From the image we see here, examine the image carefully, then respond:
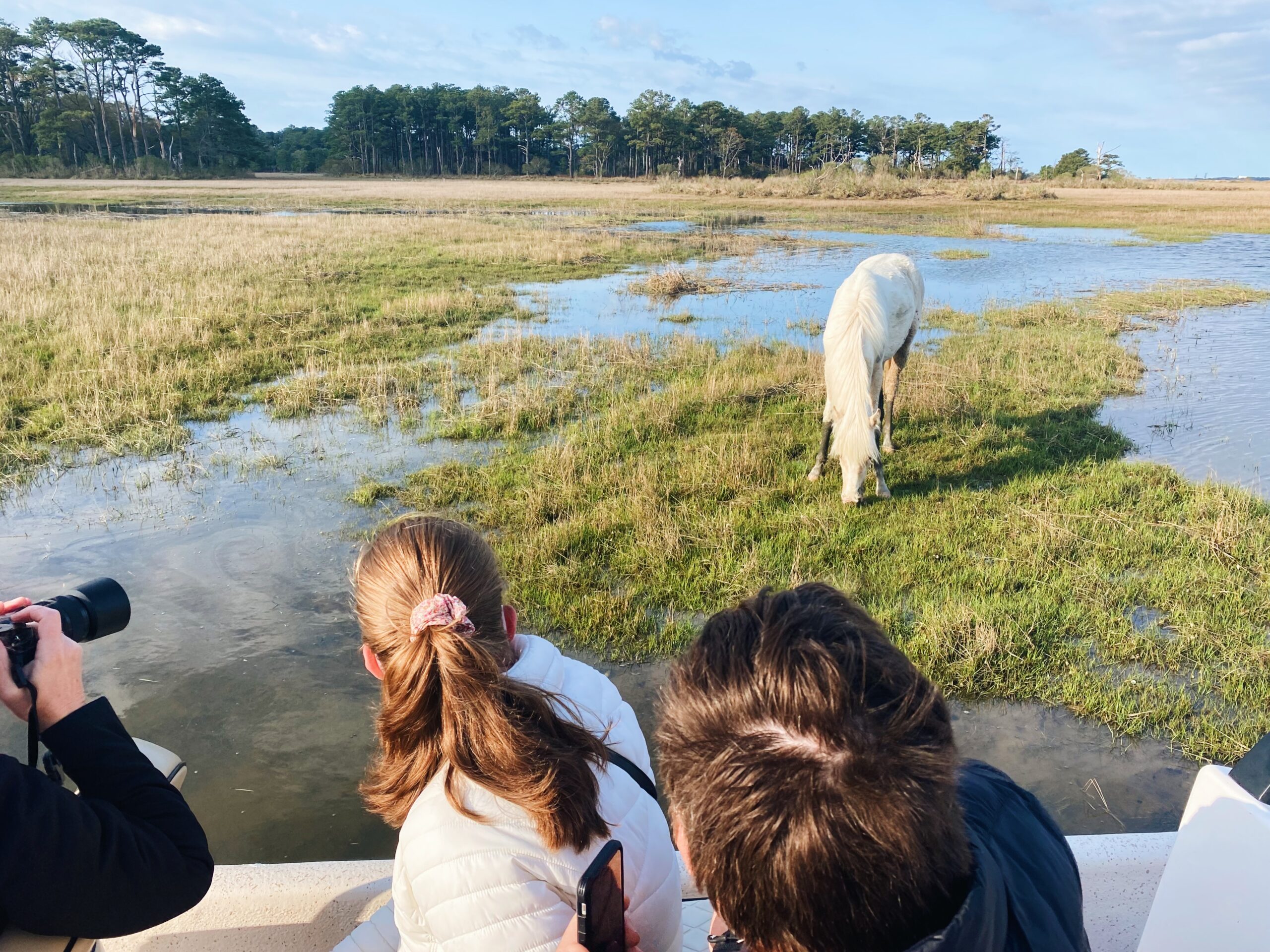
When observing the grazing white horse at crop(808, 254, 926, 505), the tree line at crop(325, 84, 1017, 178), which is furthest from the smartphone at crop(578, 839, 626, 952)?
the tree line at crop(325, 84, 1017, 178)

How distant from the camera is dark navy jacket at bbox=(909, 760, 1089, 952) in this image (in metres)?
0.82

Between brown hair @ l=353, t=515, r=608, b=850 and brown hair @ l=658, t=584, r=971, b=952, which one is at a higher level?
brown hair @ l=658, t=584, r=971, b=952

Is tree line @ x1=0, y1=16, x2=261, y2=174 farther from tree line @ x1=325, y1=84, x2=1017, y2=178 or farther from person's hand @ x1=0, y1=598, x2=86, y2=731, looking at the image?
person's hand @ x1=0, y1=598, x2=86, y2=731

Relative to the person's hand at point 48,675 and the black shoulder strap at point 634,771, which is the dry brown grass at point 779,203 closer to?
the black shoulder strap at point 634,771

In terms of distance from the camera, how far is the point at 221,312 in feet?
34.4

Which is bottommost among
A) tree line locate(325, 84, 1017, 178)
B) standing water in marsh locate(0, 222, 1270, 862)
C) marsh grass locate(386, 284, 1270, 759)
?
standing water in marsh locate(0, 222, 1270, 862)

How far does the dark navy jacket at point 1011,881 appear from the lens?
0.82 metres

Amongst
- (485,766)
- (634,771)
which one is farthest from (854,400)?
(485,766)

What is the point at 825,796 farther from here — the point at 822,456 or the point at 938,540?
the point at 822,456

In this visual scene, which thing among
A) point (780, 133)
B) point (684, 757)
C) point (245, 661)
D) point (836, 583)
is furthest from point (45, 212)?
point (780, 133)

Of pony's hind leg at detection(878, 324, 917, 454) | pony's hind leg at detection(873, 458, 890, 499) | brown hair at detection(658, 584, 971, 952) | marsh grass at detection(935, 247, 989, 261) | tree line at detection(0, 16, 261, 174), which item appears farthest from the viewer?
tree line at detection(0, 16, 261, 174)

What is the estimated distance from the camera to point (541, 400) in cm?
743

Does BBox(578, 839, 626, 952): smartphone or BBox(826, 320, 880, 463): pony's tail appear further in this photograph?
BBox(826, 320, 880, 463): pony's tail

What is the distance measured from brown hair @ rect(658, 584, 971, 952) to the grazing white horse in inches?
181
